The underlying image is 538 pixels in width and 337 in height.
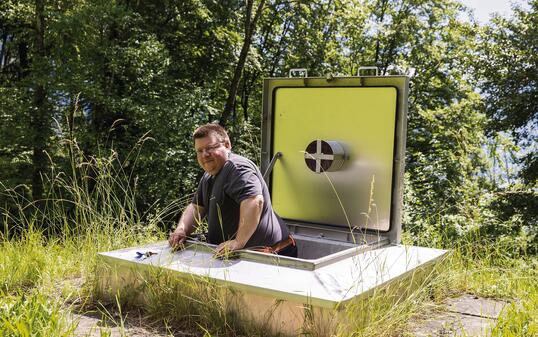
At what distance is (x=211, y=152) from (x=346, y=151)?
127 centimetres

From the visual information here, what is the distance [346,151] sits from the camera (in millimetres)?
4598

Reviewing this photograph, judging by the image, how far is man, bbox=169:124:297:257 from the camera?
360 cm

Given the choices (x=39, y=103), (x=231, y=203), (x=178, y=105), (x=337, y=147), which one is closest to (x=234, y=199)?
(x=231, y=203)

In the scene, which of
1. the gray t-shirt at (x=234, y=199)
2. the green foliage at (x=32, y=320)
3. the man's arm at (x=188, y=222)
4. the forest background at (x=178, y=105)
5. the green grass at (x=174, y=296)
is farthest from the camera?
the forest background at (x=178, y=105)

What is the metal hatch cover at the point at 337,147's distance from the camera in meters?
4.38

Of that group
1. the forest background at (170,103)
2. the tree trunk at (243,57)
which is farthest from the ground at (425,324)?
the tree trunk at (243,57)

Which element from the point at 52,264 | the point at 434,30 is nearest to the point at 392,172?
the point at 52,264

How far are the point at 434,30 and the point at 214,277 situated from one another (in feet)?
52.2

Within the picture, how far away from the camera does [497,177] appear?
1276cm

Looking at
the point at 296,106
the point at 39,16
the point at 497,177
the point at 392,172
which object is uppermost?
the point at 39,16

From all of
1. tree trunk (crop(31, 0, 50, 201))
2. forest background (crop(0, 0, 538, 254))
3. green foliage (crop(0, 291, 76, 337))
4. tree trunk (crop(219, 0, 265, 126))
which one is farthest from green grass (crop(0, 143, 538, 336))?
tree trunk (crop(219, 0, 265, 126))

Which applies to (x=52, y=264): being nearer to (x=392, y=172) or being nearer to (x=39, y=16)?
(x=392, y=172)

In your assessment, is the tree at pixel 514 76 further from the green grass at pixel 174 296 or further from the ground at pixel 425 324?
the ground at pixel 425 324

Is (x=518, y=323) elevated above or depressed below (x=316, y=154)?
below
